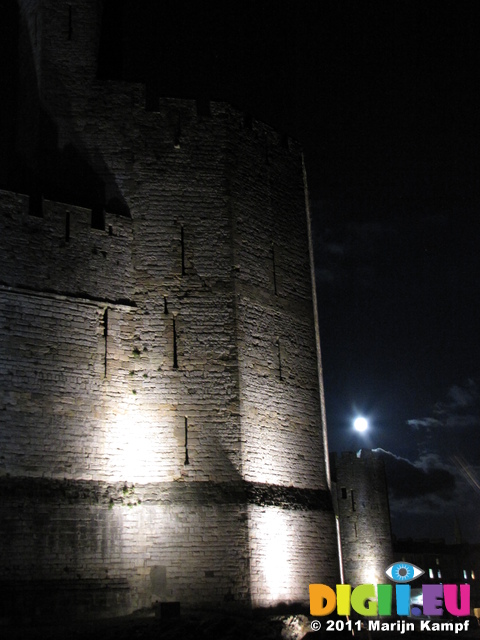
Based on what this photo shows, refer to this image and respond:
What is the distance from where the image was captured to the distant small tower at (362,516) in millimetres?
25203

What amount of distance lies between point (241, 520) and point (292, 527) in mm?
1289

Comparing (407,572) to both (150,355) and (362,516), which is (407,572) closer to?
(362,516)

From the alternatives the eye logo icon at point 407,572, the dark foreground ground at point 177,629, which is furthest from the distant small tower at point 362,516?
the dark foreground ground at point 177,629

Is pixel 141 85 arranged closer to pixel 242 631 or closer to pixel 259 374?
pixel 259 374

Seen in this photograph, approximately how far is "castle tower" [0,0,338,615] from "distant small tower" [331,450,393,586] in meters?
12.7

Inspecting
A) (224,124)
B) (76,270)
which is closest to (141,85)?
(224,124)

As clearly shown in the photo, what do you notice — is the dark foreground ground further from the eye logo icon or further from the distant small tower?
the distant small tower

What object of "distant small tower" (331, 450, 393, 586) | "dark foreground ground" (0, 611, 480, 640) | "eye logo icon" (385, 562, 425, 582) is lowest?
"dark foreground ground" (0, 611, 480, 640)

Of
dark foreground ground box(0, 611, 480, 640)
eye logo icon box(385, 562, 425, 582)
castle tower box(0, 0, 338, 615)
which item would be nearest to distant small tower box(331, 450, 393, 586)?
eye logo icon box(385, 562, 425, 582)

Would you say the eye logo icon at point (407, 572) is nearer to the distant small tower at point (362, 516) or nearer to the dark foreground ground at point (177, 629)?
the dark foreground ground at point (177, 629)

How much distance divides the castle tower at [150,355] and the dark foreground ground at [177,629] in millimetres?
331

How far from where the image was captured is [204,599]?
1124 centimetres

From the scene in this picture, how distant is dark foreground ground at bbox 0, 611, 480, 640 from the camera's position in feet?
31.8

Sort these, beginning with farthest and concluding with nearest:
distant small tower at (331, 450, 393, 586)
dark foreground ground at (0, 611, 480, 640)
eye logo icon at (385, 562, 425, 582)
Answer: distant small tower at (331, 450, 393, 586) < eye logo icon at (385, 562, 425, 582) < dark foreground ground at (0, 611, 480, 640)
